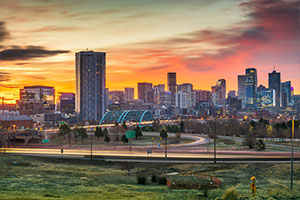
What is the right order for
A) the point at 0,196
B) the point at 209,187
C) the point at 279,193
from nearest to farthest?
the point at 0,196 → the point at 279,193 → the point at 209,187

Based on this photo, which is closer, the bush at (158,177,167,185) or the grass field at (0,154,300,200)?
the grass field at (0,154,300,200)

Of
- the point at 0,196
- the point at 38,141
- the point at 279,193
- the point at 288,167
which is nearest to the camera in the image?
the point at 0,196

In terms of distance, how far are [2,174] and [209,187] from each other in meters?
30.5

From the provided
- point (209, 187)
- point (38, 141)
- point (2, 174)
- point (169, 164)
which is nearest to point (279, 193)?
point (209, 187)

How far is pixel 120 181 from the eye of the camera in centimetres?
4888

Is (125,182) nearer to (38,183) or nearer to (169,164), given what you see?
(38,183)

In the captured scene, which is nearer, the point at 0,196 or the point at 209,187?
the point at 0,196

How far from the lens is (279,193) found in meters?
36.6

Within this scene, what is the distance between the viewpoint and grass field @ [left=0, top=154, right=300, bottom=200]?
34.7m

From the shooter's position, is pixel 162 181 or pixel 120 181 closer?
pixel 162 181

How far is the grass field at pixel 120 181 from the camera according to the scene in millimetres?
34719

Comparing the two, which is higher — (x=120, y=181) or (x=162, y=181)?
(x=162, y=181)

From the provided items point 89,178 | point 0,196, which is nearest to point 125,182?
point 89,178

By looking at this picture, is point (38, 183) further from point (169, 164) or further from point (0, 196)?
point (169, 164)
